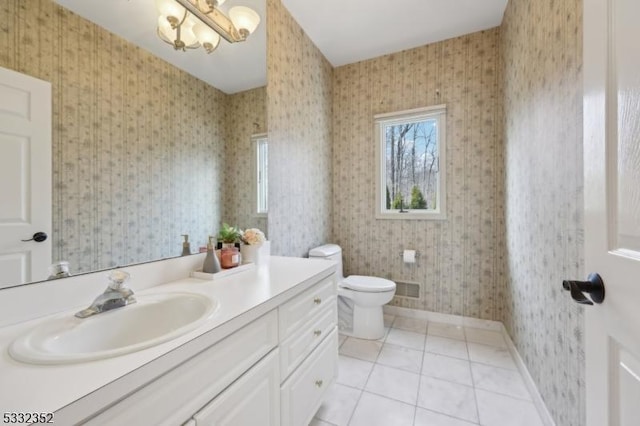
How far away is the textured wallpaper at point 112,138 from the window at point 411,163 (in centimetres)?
185

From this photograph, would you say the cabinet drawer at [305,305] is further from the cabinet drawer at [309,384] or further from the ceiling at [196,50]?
the ceiling at [196,50]

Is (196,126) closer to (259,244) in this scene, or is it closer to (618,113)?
(259,244)

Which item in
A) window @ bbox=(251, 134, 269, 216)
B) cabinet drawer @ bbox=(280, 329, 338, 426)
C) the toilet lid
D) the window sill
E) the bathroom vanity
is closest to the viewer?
the bathroom vanity

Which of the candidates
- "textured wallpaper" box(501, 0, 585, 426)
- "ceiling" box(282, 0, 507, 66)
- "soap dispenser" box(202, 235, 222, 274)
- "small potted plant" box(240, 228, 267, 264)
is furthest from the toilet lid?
"ceiling" box(282, 0, 507, 66)

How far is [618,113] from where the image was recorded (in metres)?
0.60

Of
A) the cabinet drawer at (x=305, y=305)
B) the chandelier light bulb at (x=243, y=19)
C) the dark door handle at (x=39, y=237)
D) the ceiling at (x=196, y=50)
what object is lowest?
the cabinet drawer at (x=305, y=305)

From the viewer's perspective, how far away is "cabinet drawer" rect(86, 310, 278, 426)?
0.53 metres

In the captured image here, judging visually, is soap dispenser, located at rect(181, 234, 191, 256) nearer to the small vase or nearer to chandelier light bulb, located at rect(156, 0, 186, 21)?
the small vase

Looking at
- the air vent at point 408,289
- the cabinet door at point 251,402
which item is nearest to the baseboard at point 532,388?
the air vent at point 408,289

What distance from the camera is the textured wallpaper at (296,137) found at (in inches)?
76.1

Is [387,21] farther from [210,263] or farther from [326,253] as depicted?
[210,263]

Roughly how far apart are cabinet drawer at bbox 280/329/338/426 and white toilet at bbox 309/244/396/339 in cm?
74

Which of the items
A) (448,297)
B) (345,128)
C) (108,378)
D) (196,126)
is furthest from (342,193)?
(108,378)

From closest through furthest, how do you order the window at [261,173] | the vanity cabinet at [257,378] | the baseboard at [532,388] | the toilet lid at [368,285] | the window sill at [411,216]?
the vanity cabinet at [257,378] → the baseboard at [532,388] → the window at [261,173] → the toilet lid at [368,285] → the window sill at [411,216]
